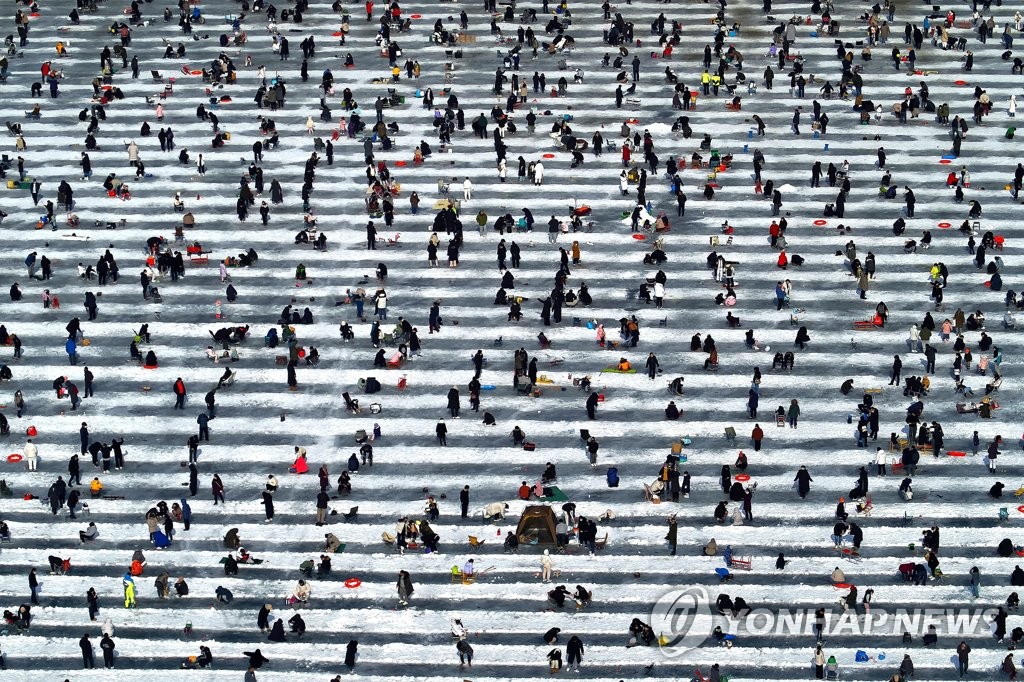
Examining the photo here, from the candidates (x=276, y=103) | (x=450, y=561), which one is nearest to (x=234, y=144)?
(x=276, y=103)

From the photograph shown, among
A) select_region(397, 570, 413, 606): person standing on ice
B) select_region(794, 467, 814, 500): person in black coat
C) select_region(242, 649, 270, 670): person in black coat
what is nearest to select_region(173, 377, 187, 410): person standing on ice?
select_region(397, 570, 413, 606): person standing on ice

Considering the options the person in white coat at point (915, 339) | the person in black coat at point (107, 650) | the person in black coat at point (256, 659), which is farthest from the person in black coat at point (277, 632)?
the person in white coat at point (915, 339)

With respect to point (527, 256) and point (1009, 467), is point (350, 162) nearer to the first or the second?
point (527, 256)

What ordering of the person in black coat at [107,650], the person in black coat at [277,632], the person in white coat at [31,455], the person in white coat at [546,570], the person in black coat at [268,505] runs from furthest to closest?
the person in white coat at [31,455] → the person in black coat at [268,505] → the person in white coat at [546,570] → the person in black coat at [277,632] → the person in black coat at [107,650]

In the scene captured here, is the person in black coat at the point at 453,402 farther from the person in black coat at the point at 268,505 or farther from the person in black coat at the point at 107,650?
the person in black coat at the point at 107,650

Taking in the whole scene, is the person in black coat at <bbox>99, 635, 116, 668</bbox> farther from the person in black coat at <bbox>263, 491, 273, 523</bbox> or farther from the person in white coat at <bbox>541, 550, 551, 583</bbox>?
the person in white coat at <bbox>541, 550, 551, 583</bbox>

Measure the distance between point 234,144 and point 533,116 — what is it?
11940mm

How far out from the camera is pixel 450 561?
65.6m

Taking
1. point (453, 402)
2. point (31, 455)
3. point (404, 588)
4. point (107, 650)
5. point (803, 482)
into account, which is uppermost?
→ point (453, 402)

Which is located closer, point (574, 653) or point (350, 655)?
point (574, 653)

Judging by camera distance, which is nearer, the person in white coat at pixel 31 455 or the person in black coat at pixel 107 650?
the person in black coat at pixel 107 650

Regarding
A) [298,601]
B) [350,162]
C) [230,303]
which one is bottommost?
[298,601]

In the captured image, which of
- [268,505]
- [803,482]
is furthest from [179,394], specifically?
[803,482]

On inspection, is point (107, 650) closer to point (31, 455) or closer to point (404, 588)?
point (404, 588)
